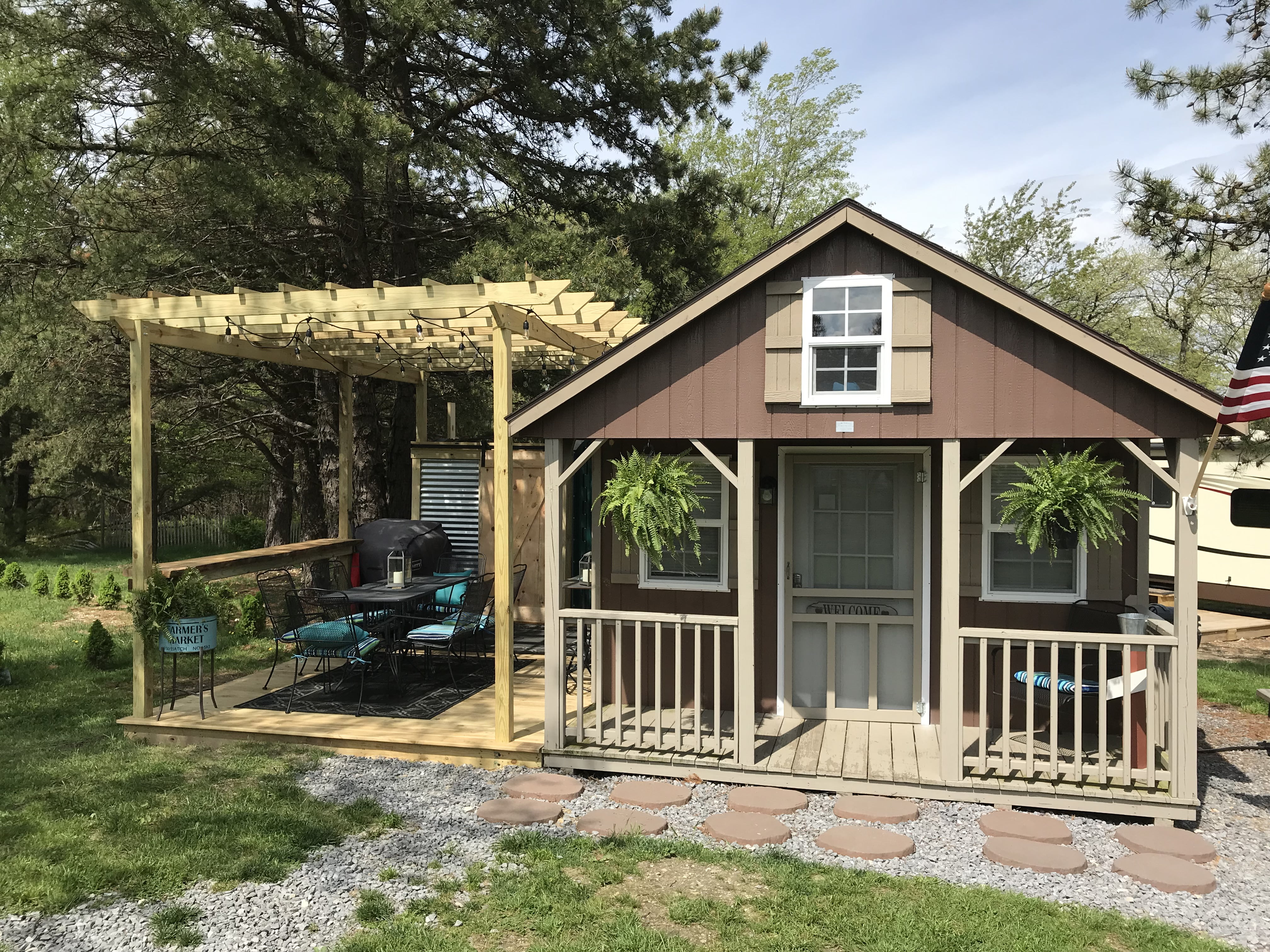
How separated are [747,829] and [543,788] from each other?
1398 millimetres

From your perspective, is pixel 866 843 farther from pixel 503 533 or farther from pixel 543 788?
pixel 503 533

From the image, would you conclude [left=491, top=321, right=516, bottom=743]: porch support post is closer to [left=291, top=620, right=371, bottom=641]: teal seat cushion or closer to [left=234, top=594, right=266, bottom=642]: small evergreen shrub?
[left=291, top=620, right=371, bottom=641]: teal seat cushion

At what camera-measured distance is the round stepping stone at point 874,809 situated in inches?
213

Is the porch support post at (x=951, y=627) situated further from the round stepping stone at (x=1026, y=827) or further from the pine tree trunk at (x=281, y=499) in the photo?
the pine tree trunk at (x=281, y=499)

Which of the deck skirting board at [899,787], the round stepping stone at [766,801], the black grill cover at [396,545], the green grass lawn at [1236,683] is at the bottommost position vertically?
the green grass lawn at [1236,683]

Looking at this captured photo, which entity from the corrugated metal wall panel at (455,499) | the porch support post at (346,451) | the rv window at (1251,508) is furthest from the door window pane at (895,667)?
the rv window at (1251,508)

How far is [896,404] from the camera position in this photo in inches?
230

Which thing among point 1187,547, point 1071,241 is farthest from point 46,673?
point 1071,241

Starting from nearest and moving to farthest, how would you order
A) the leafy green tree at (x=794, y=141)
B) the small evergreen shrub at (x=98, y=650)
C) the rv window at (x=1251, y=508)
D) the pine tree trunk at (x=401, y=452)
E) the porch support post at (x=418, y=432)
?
1. the small evergreen shrub at (x=98, y=650)
2. the porch support post at (x=418, y=432)
3. the rv window at (x=1251, y=508)
4. the pine tree trunk at (x=401, y=452)
5. the leafy green tree at (x=794, y=141)

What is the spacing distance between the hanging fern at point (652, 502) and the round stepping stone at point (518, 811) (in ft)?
5.69

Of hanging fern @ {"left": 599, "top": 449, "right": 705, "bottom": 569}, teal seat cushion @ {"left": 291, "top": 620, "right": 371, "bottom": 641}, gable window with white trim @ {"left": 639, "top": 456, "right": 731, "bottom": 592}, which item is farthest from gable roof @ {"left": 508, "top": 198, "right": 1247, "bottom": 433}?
teal seat cushion @ {"left": 291, "top": 620, "right": 371, "bottom": 641}

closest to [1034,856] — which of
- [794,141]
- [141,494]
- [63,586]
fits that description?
[141,494]

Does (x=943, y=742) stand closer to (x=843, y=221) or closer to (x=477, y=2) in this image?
(x=843, y=221)

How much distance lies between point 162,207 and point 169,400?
3296mm
